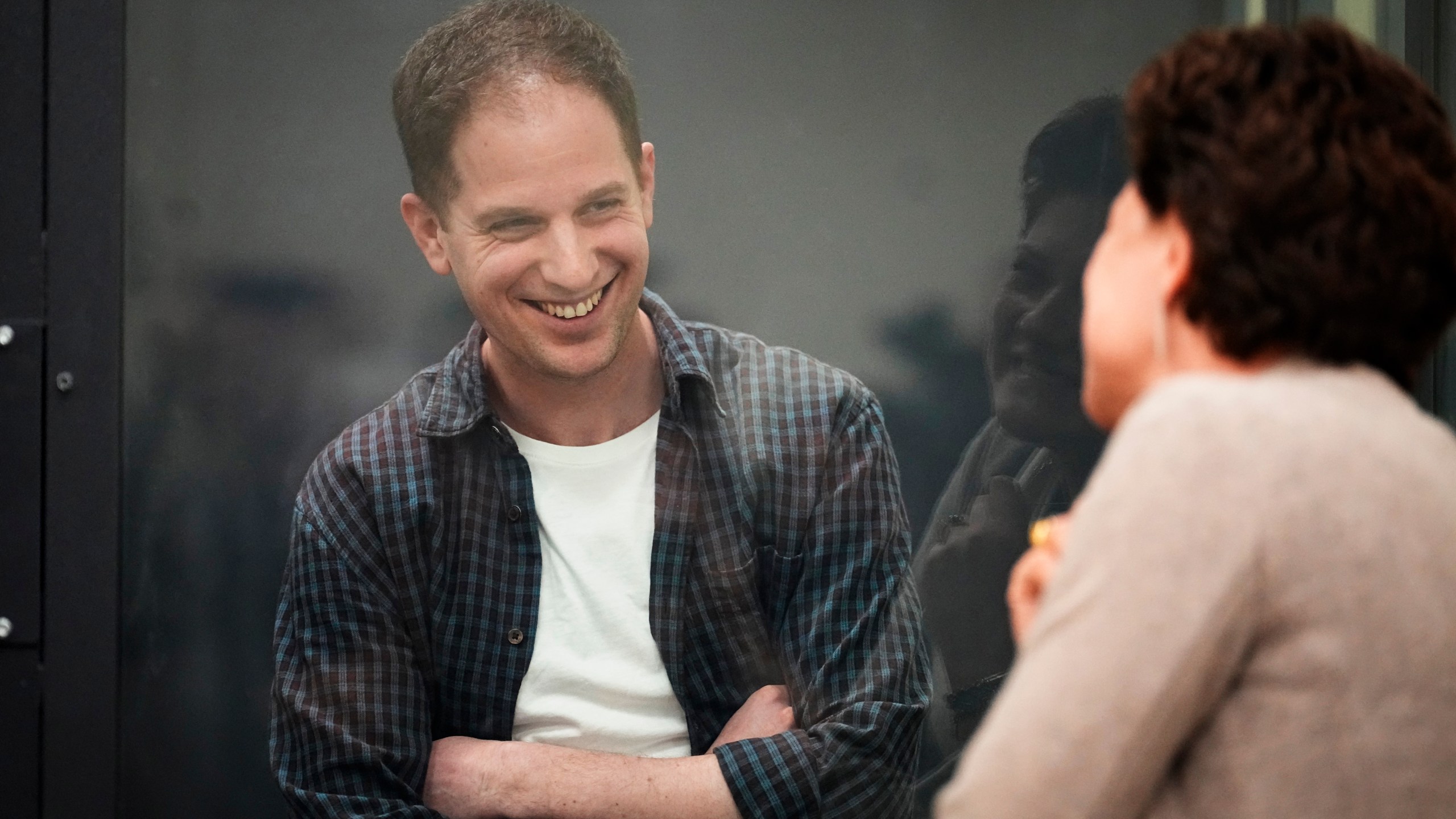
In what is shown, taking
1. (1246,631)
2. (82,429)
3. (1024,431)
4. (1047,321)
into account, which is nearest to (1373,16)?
(1047,321)

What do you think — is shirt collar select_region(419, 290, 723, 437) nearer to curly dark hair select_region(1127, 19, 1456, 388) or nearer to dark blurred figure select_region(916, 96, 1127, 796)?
dark blurred figure select_region(916, 96, 1127, 796)

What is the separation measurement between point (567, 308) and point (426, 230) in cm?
31

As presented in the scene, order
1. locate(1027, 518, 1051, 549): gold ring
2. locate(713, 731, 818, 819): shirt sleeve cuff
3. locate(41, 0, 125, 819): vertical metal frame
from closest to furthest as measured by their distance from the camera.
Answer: locate(1027, 518, 1051, 549): gold ring, locate(713, 731, 818, 819): shirt sleeve cuff, locate(41, 0, 125, 819): vertical metal frame

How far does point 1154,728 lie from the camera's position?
0.90m

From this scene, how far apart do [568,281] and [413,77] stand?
1.56 ft

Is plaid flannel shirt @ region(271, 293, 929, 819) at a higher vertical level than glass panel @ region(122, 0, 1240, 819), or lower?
lower

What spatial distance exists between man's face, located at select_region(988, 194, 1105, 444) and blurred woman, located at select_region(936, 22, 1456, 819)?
1271mm

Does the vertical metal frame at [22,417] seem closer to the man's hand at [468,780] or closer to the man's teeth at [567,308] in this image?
the man's hand at [468,780]

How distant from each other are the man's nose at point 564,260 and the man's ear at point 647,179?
0.16 metres

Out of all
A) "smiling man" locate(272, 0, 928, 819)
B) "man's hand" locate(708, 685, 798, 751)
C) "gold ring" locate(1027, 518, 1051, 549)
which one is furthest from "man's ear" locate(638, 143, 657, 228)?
"gold ring" locate(1027, 518, 1051, 549)

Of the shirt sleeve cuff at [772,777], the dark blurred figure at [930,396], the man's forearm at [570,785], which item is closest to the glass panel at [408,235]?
the dark blurred figure at [930,396]

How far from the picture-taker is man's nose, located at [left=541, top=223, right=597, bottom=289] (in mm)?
2139

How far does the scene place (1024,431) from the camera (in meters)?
2.33

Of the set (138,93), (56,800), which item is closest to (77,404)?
(138,93)
